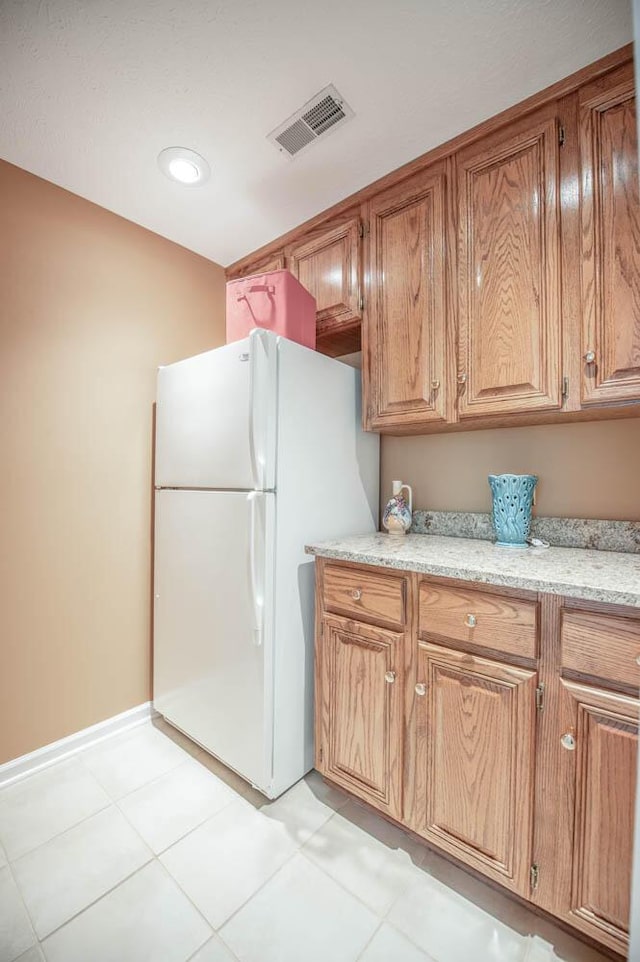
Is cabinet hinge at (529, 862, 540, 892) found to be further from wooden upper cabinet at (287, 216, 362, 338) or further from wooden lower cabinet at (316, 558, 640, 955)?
wooden upper cabinet at (287, 216, 362, 338)

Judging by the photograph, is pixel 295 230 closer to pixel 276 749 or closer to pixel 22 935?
pixel 276 749

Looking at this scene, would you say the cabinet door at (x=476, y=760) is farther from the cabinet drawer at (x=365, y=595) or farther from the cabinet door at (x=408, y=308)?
the cabinet door at (x=408, y=308)

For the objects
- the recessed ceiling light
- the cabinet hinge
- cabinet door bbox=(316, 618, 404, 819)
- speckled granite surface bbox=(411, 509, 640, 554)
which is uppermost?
the recessed ceiling light

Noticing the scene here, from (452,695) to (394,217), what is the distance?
5.75ft

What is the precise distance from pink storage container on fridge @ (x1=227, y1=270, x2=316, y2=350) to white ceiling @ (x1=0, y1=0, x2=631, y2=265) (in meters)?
0.47

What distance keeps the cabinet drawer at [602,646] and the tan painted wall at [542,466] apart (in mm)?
643

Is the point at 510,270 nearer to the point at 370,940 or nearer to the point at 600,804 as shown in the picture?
the point at 600,804

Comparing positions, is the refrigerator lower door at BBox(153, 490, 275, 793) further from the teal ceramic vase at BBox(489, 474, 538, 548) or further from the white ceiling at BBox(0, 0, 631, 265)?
the white ceiling at BBox(0, 0, 631, 265)

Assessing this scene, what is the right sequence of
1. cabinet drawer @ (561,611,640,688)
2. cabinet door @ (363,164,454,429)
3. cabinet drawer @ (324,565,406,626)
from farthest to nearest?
cabinet door @ (363,164,454,429) < cabinet drawer @ (324,565,406,626) < cabinet drawer @ (561,611,640,688)

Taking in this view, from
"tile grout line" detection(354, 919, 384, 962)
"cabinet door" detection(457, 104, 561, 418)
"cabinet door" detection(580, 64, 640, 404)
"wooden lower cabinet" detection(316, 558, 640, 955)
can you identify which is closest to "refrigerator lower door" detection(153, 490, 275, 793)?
"wooden lower cabinet" detection(316, 558, 640, 955)

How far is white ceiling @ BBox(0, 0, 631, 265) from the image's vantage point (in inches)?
43.7

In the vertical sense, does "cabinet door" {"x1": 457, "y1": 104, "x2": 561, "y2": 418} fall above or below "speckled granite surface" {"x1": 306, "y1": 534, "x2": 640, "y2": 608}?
above

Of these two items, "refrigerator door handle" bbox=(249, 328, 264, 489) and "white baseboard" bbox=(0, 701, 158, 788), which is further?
"white baseboard" bbox=(0, 701, 158, 788)

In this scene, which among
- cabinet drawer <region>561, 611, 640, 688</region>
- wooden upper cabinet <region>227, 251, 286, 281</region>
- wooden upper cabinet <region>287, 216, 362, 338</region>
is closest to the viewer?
cabinet drawer <region>561, 611, 640, 688</region>
